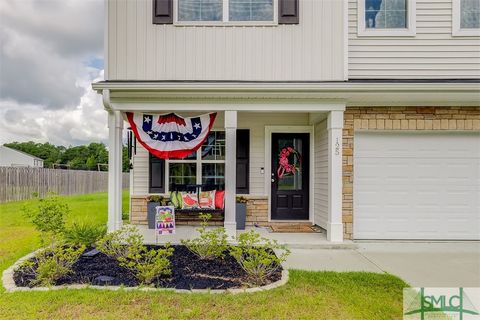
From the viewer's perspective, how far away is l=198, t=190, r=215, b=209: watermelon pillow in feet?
22.9

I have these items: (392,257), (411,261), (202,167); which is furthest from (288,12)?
(411,261)

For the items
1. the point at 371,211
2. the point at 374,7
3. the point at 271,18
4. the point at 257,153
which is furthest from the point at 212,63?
the point at 371,211

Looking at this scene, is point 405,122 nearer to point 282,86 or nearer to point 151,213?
point 282,86

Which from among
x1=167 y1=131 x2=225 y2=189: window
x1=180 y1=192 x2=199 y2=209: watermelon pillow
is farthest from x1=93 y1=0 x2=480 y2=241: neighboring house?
x1=167 y1=131 x2=225 y2=189: window

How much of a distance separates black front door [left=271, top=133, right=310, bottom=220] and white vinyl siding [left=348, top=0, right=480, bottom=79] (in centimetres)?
224

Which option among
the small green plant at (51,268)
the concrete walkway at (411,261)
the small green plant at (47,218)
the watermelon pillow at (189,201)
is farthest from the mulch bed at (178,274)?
the watermelon pillow at (189,201)

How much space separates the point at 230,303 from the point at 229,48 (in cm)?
451

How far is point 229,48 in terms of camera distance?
19.7 ft

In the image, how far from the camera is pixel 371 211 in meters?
6.11

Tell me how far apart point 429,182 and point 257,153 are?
3.60 meters

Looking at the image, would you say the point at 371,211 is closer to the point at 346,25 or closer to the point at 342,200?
the point at 342,200

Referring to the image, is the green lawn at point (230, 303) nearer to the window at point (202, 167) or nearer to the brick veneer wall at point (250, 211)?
the brick veneer wall at point (250, 211)

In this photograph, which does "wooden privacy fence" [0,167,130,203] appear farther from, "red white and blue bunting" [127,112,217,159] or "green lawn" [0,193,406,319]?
"green lawn" [0,193,406,319]

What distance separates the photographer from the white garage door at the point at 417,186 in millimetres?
6094
